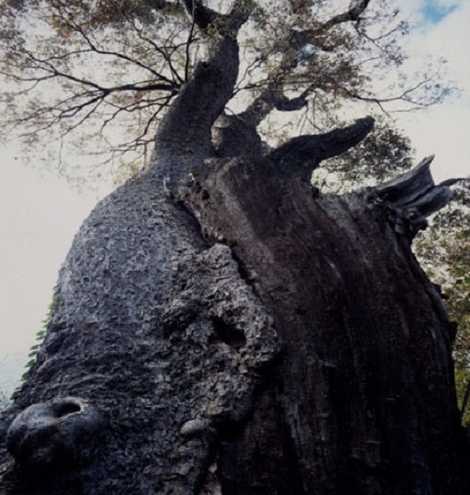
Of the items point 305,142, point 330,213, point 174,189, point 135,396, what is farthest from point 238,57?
point 135,396

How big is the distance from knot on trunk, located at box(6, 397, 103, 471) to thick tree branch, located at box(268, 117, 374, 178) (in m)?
3.89

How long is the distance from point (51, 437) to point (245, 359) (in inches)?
32.0

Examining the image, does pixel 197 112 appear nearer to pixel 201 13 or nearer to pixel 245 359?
pixel 201 13

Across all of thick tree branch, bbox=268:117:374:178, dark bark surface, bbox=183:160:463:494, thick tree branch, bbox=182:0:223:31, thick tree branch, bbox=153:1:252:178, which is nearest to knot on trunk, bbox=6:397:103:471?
dark bark surface, bbox=183:160:463:494

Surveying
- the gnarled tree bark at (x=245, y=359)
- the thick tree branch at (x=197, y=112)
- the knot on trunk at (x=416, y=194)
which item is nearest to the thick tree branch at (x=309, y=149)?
the thick tree branch at (x=197, y=112)

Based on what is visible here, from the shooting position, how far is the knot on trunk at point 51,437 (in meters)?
1.48

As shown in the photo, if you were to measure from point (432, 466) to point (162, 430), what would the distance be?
1197 mm

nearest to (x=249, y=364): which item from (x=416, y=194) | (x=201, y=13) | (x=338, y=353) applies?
(x=338, y=353)

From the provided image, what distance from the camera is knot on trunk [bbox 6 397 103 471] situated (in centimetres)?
148

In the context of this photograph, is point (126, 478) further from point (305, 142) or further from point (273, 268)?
point (305, 142)

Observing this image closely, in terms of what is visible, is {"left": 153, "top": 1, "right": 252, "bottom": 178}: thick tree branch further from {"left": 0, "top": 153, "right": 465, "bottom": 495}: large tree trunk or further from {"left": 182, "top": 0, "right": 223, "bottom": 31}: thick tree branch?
{"left": 0, "top": 153, "right": 465, "bottom": 495}: large tree trunk

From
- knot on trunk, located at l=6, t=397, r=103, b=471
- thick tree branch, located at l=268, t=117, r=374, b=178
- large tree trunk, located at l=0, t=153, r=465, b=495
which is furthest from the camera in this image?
thick tree branch, located at l=268, t=117, r=374, b=178

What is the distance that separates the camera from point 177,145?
Answer: 13.8 feet

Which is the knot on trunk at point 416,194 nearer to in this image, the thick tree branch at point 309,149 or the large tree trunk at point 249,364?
the large tree trunk at point 249,364
